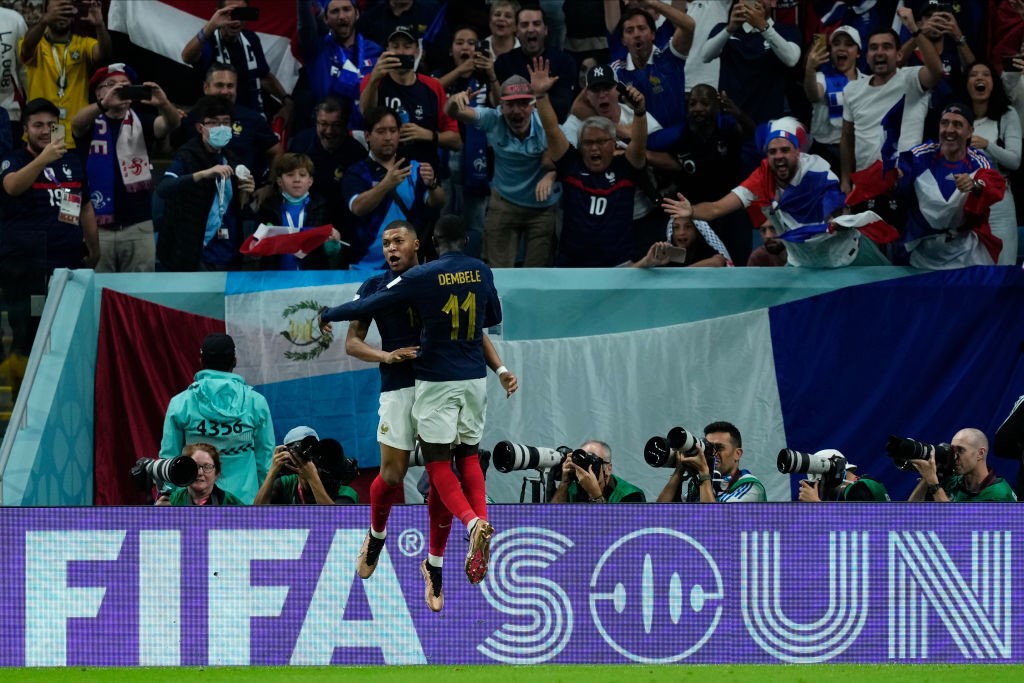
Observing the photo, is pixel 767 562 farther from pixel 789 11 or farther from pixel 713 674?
pixel 789 11

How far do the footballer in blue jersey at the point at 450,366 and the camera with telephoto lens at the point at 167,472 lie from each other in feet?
4.70

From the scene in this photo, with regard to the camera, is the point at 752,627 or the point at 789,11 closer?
the point at 752,627

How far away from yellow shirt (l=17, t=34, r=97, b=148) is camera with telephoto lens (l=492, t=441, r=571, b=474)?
5.52 metres

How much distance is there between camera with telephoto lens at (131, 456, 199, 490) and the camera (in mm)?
9367

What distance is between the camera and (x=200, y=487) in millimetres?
10078

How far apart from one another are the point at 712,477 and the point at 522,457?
1.44 m

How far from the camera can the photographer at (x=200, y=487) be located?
10062 mm

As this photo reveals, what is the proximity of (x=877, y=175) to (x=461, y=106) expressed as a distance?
10.1 feet

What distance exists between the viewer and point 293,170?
40.0 ft

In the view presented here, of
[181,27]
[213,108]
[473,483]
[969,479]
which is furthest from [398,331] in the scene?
[181,27]

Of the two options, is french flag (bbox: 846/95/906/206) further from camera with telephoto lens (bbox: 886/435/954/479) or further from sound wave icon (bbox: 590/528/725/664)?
sound wave icon (bbox: 590/528/725/664)

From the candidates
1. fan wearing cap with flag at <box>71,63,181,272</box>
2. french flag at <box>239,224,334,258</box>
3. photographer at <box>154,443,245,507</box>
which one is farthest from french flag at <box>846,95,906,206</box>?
fan wearing cap with flag at <box>71,63,181,272</box>

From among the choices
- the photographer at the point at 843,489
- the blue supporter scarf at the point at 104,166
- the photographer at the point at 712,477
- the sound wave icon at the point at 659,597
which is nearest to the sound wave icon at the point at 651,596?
the sound wave icon at the point at 659,597

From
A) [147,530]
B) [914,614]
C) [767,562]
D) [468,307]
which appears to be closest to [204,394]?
[147,530]
